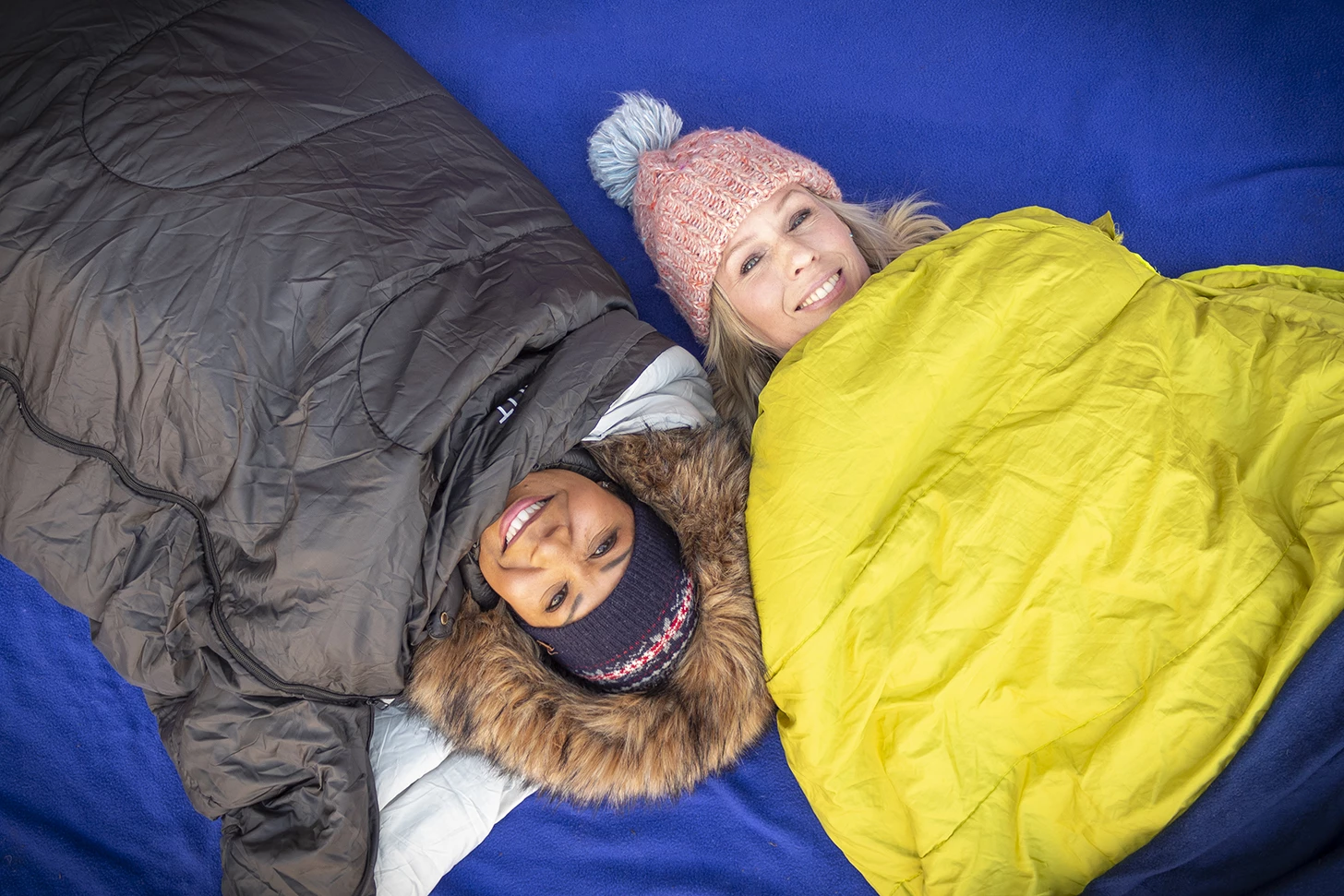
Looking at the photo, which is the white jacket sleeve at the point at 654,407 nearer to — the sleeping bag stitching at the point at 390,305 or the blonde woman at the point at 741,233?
the blonde woman at the point at 741,233

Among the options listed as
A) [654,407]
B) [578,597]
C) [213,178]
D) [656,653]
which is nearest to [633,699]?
[656,653]

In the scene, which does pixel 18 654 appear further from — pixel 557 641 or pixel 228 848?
pixel 557 641

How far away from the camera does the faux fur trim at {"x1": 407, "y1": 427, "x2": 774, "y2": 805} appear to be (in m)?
1.39

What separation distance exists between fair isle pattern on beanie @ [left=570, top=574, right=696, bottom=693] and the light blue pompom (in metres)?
0.92

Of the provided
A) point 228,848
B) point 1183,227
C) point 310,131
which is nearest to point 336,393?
point 310,131

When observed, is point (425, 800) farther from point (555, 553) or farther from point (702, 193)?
point (702, 193)

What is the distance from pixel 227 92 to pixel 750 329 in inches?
39.6

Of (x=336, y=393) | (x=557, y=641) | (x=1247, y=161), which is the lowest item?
(x=557, y=641)

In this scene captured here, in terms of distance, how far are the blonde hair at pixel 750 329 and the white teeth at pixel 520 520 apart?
49cm

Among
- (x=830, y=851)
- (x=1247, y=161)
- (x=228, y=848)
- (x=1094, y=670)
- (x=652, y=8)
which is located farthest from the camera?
(x=652, y=8)

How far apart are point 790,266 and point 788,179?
198 millimetres

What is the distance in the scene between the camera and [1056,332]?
4.59ft

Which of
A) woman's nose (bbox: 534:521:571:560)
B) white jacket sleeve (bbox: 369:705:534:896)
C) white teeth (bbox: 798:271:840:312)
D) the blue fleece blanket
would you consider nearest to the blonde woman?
white teeth (bbox: 798:271:840:312)

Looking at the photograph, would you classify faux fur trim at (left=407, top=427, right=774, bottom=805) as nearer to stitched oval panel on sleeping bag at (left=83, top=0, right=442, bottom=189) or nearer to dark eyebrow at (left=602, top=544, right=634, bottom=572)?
dark eyebrow at (left=602, top=544, right=634, bottom=572)
